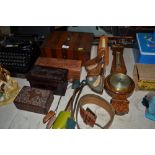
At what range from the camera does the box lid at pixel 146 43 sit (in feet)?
3.59

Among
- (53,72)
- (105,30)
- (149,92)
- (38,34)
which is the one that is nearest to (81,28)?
(105,30)

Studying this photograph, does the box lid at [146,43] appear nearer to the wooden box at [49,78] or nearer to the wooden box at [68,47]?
the wooden box at [68,47]

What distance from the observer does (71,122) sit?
878 mm

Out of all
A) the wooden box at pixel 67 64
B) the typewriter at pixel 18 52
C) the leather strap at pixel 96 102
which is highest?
the typewriter at pixel 18 52

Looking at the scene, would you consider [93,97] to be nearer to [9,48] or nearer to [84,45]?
[84,45]

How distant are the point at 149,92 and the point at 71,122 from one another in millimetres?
484

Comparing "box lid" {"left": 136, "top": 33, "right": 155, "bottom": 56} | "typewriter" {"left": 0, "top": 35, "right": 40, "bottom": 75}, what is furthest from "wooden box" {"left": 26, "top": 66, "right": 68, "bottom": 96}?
"box lid" {"left": 136, "top": 33, "right": 155, "bottom": 56}

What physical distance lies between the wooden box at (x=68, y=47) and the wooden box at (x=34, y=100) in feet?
0.95

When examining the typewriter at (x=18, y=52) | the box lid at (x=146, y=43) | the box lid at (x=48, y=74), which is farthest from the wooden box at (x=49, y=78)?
the box lid at (x=146, y=43)

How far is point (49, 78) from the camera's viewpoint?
38.8 inches

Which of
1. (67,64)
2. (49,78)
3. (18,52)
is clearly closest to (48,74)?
(49,78)

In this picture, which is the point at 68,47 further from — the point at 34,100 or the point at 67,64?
the point at 34,100

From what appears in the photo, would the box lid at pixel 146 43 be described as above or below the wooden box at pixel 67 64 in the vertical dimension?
above

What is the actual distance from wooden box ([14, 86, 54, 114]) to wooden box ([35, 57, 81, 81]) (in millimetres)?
195
